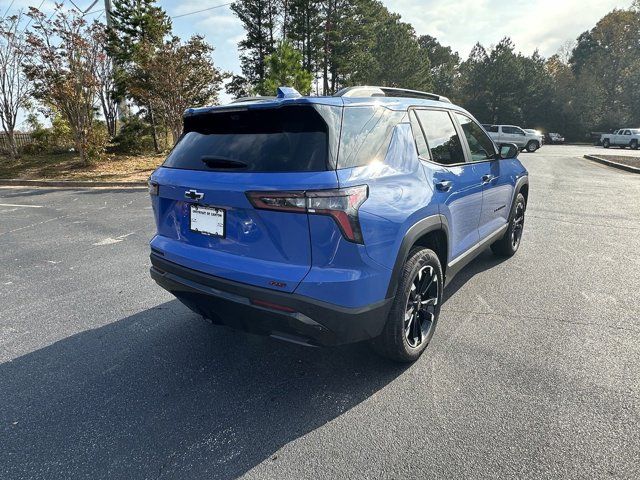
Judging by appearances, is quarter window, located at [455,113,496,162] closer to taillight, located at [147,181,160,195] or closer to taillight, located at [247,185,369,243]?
taillight, located at [247,185,369,243]

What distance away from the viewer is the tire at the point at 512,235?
4785 mm

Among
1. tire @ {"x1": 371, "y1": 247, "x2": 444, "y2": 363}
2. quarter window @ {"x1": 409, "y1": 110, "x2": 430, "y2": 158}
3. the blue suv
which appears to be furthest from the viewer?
quarter window @ {"x1": 409, "y1": 110, "x2": 430, "y2": 158}

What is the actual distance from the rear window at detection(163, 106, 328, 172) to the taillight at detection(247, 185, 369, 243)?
15cm

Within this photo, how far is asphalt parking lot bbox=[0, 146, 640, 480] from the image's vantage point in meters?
1.98

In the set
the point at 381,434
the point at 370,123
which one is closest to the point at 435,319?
the point at 381,434

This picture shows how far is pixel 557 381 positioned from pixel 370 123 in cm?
203

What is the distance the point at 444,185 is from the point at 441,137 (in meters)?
0.50

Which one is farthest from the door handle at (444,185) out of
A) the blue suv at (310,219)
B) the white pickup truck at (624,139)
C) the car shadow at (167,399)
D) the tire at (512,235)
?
the white pickup truck at (624,139)

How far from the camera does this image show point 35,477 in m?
1.88

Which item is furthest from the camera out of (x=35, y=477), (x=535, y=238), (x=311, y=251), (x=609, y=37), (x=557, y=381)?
(x=609, y=37)

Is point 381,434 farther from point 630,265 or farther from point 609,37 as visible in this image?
point 609,37

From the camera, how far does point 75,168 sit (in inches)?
561

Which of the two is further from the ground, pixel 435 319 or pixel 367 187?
pixel 367 187

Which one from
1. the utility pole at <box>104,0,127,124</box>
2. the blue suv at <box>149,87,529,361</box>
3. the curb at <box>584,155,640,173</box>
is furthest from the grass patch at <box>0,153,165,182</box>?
the curb at <box>584,155,640,173</box>
